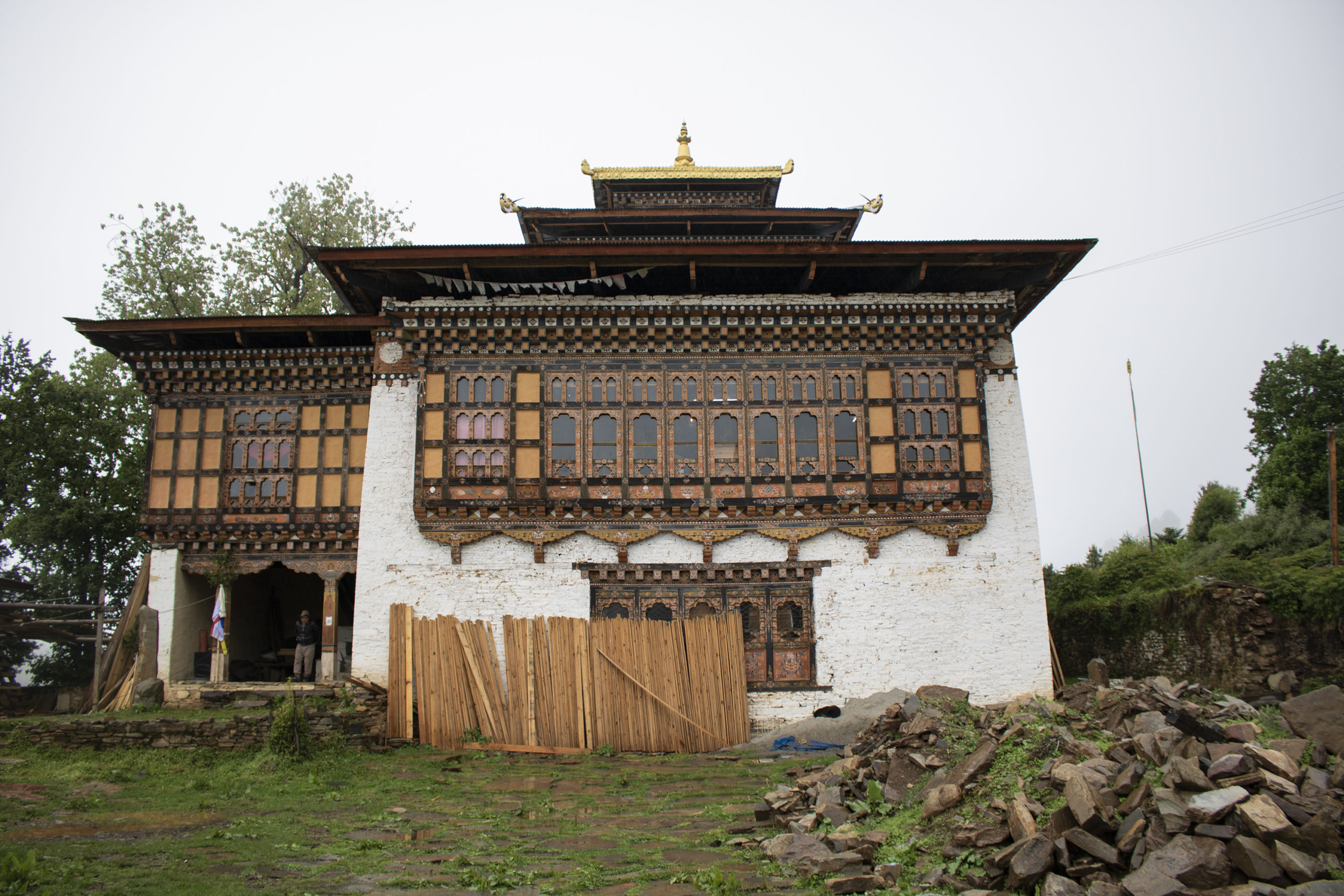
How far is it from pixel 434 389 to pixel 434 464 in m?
1.56

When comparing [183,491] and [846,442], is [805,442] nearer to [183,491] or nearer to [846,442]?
[846,442]

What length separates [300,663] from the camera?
17938mm

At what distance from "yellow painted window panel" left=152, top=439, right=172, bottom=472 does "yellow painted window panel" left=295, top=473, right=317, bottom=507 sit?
2.80m

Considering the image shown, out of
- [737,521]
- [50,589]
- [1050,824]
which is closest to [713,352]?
[737,521]

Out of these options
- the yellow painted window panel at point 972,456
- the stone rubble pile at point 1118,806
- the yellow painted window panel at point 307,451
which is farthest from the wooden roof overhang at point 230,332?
the stone rubble pile at point 1118,806

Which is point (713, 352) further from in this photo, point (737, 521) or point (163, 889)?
point (163, 889)

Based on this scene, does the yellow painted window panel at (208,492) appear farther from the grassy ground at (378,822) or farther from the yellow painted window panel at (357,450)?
the grassy ground at (378,822)

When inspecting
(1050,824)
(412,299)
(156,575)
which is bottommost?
(1050,824)


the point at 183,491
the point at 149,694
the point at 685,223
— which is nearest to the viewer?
the point at 149,694

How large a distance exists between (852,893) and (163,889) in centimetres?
587

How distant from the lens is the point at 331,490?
1825 cm

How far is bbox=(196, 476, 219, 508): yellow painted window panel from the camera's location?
719 inches

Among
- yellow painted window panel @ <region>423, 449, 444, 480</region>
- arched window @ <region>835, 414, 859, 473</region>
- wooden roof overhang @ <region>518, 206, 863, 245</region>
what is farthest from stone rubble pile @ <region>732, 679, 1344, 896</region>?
wooden roof overhang @ <region>518, 206, 863, 245</region>

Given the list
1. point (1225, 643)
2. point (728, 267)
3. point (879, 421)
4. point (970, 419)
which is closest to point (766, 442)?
point (879, 421)
